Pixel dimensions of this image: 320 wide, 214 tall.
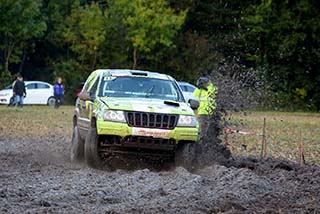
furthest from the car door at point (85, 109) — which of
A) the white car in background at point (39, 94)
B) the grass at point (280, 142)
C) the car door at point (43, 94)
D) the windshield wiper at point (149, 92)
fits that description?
the car door at point (43, 94)

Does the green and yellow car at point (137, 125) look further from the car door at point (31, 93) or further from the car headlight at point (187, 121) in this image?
the car door at point (31, 93)

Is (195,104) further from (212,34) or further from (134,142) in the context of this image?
(212,34)

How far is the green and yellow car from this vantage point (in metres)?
15.1

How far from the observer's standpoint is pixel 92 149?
15.5 meters

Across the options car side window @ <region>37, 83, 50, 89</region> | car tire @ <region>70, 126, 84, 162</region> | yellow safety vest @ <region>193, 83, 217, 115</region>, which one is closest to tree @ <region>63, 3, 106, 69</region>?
car side window @ <region>37, 83, 50, 89</region>

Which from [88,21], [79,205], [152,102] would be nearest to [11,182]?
[79,205]

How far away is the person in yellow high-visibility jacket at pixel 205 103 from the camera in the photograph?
19.6 m

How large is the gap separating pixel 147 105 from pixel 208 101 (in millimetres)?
4811

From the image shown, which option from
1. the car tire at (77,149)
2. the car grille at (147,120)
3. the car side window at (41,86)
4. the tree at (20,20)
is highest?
the car grille at (147,120)

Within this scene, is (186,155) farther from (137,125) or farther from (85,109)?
(85,109)

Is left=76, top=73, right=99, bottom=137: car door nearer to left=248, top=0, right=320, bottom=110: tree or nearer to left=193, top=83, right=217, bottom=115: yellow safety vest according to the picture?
left=193, top=83, right=217, bottom=115: yellow safety vest

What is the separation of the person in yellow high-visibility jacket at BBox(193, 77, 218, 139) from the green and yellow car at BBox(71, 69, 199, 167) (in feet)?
9.61

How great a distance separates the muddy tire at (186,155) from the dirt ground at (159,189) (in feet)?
0.65

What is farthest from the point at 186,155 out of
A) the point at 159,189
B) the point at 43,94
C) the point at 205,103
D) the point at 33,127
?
the point at 43,94
